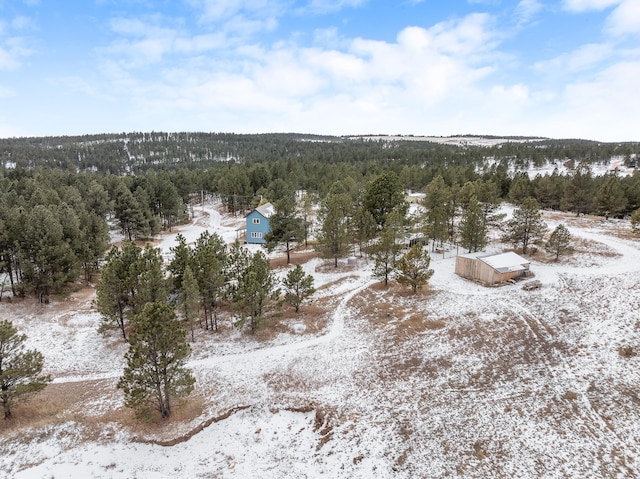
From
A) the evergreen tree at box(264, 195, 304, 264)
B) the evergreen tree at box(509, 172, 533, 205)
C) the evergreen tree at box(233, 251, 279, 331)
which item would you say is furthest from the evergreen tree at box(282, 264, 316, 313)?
the evergreen tree at box(509, 172, 533, 205)

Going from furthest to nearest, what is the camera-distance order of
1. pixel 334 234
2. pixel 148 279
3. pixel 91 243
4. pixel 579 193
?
pixel 579 193
pixel 334 234
pixel 91 243
pixel 148 279

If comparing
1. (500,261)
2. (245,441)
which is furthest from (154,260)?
(500,261)

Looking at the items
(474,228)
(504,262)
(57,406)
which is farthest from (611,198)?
(57,406)

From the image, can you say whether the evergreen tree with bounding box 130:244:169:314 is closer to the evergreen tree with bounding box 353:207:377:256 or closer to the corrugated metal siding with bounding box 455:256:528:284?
the evergreen tree with bounding box 353:207:377:256

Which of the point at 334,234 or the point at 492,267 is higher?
the point at 334,234

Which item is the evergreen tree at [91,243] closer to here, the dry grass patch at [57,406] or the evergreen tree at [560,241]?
the dry grass patch at [57,406]

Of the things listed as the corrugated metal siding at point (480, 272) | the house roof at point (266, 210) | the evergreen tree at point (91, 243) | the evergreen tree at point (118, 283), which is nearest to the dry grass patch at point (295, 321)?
the evergreen tree at point (118, 283)

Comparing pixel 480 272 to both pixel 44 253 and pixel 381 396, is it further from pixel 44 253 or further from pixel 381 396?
pixel 44 253
